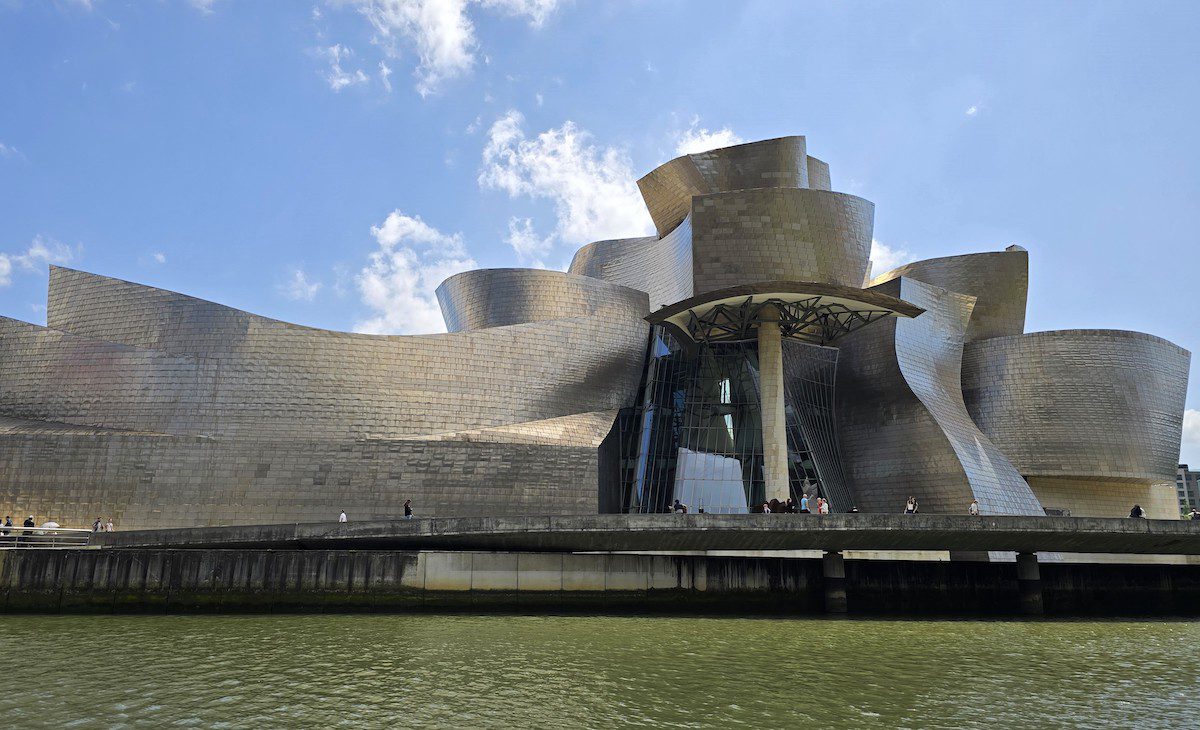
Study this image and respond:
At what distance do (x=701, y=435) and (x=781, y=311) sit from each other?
15.8ft

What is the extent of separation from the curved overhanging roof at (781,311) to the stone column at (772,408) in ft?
1.16

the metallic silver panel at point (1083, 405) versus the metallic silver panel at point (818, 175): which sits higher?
the metallic silver panel at point (818, 175)

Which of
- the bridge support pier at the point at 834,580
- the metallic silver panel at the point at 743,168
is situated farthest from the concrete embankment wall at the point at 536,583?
the metallic silver panel at the point at 743,168

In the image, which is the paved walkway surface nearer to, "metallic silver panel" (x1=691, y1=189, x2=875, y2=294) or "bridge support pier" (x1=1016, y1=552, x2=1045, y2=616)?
"bridge support pier" (x1=1016, y1=552, x2=1045, y2=616)

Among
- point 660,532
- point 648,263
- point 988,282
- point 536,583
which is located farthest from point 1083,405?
point 536,583

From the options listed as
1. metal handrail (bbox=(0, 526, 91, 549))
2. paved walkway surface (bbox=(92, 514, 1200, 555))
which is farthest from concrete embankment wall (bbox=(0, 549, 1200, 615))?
metal handrail (bbox=(0, 526, 91, 549))

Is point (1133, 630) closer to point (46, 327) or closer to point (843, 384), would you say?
point (843, 384)

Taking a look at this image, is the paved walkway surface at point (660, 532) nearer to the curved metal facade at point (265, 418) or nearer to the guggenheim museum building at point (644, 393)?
the curved metal facade at point (265, 418)

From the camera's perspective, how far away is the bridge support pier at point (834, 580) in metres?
15.1

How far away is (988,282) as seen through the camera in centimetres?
3203

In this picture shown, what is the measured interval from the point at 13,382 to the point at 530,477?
47.9 feet

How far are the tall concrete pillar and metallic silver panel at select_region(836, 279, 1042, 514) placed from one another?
15.6 ft

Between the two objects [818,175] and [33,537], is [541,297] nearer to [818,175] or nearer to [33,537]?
[818,175]

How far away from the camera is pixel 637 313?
27297 millimetres
